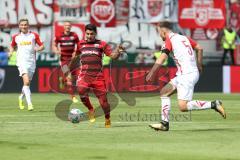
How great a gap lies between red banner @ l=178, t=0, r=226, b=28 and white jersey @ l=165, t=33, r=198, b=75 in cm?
2316

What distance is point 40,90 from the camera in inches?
1224

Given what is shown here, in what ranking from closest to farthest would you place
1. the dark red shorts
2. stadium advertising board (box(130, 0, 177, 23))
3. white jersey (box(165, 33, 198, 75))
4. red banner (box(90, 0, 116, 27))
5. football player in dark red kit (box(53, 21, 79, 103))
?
1. white jersey (box(165, 33, 198, 75))
2. the dark red shorts
3. football player in dark red kit (box(53, 21, 79, 103))
4. red banner (box(90, 0, 116, 27))
5. stadium advertising board (box(130, 0, 177, 23))

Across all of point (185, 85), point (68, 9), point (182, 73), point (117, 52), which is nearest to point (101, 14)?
point (68, 9)

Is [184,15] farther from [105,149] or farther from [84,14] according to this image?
[105,149]

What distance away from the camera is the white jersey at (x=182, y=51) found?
14.6 metres

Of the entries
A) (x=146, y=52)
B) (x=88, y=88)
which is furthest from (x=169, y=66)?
(x=88, y=88)

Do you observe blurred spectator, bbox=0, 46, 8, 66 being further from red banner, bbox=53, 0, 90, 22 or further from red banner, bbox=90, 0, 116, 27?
red banner, bbox=90, 0, 116, 27

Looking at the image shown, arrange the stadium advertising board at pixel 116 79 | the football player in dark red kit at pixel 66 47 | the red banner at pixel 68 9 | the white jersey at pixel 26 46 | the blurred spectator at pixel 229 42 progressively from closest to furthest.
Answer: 1. the white jersey at pixel 26 46
2. the football player in dark red kit at pixel 66 47
3. the stadium advertising board at pixel 116 79
4. the red banner at pixel 68 9
5. the blurred spectator at pixel 229 42

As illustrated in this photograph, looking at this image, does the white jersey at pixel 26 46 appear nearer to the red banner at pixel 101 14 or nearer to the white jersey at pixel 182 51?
the white jersey at pixel 182 51

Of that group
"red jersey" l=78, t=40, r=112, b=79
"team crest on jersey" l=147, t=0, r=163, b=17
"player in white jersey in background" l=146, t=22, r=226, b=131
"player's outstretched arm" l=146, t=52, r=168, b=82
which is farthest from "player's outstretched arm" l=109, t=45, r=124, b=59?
"team crest on jersey" l=147, t=0, r=163, b=17

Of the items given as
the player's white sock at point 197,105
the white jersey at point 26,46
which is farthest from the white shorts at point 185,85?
the white jersey at point 26,46

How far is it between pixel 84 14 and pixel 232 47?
6.85 m

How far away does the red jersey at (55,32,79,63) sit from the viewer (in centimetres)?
2412

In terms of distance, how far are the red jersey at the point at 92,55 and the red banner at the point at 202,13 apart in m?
22.0
